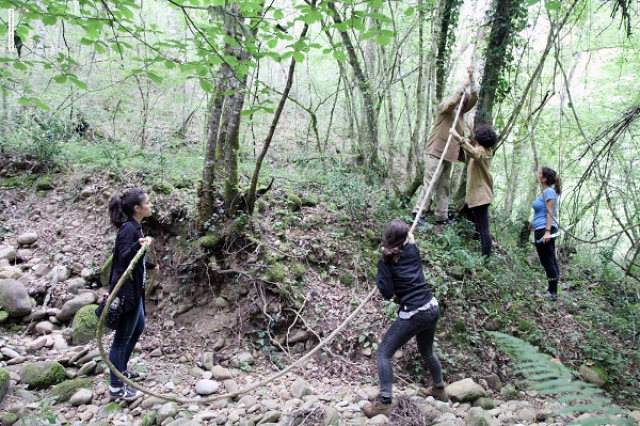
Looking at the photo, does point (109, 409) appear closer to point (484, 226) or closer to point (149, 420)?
point (149, 420)

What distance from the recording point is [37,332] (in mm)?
4516

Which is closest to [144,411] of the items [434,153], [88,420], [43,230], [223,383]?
[88,420]

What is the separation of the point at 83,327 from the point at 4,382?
3.33ft

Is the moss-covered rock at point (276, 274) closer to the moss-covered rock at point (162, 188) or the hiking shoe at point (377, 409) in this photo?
the hiking shoe at point (377, 409)

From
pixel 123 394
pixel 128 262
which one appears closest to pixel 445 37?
pixel 128 262

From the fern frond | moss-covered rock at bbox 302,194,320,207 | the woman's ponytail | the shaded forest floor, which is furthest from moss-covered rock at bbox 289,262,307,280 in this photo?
the fern frond

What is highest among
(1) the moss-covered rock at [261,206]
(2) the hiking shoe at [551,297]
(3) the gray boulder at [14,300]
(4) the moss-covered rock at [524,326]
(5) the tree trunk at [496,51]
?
→ (5) the tree trunk at [496,51]

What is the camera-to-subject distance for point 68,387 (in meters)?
3.56

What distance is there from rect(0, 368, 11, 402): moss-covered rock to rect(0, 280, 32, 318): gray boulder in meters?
1.31

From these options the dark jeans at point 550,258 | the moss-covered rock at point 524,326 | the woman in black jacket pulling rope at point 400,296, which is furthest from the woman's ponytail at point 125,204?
the dark jeans at point 550,258

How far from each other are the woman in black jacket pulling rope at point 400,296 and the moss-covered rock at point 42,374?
3113mm

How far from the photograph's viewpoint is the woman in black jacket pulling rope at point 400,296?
3.21 metres

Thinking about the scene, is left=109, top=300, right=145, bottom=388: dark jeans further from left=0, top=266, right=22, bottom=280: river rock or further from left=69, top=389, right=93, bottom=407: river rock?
left=0, top=266, right=22, bottom=280: river rock

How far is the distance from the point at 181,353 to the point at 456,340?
3306 millimetres
